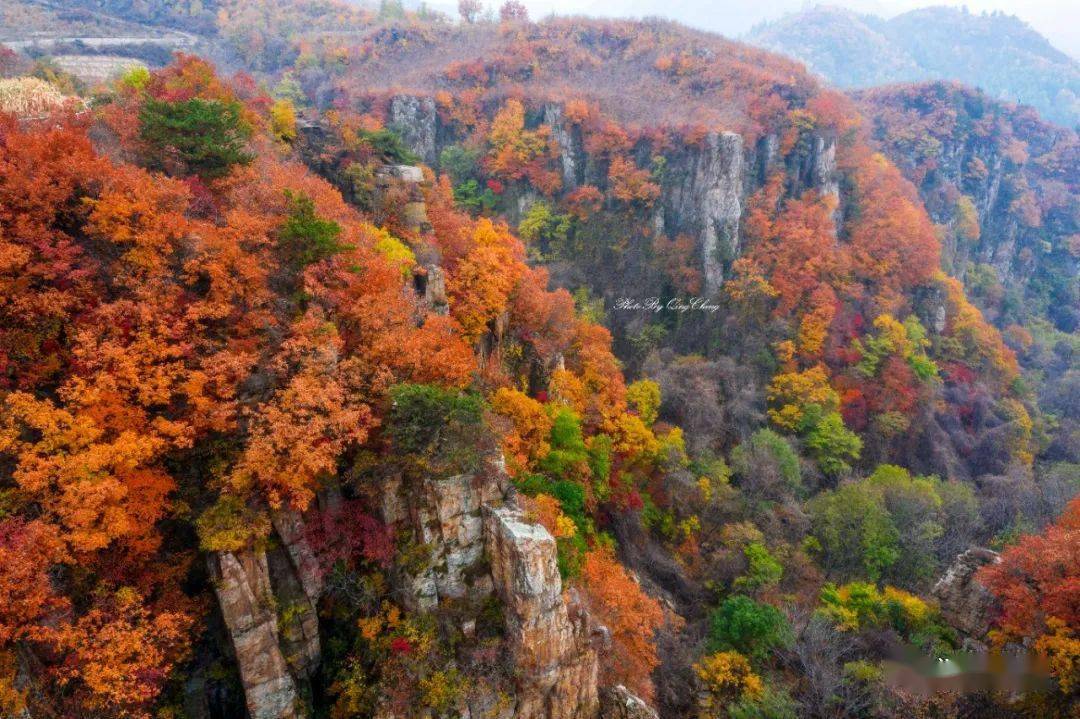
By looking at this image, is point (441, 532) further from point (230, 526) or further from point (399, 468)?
point (230, 526)

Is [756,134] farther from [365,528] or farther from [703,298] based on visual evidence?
[365,528]

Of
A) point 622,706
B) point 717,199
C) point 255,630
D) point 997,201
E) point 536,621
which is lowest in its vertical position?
point 622,706

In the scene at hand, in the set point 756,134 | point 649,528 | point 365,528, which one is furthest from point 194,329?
point 756,134

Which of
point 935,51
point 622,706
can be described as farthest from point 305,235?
point 935,51

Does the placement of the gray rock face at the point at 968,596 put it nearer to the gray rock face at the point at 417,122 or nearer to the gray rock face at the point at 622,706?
the gray rock face at the point at 622,706

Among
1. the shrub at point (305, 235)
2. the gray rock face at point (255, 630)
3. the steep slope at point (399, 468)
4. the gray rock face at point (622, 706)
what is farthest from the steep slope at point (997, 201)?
the gray rock face at point (255, 630)
